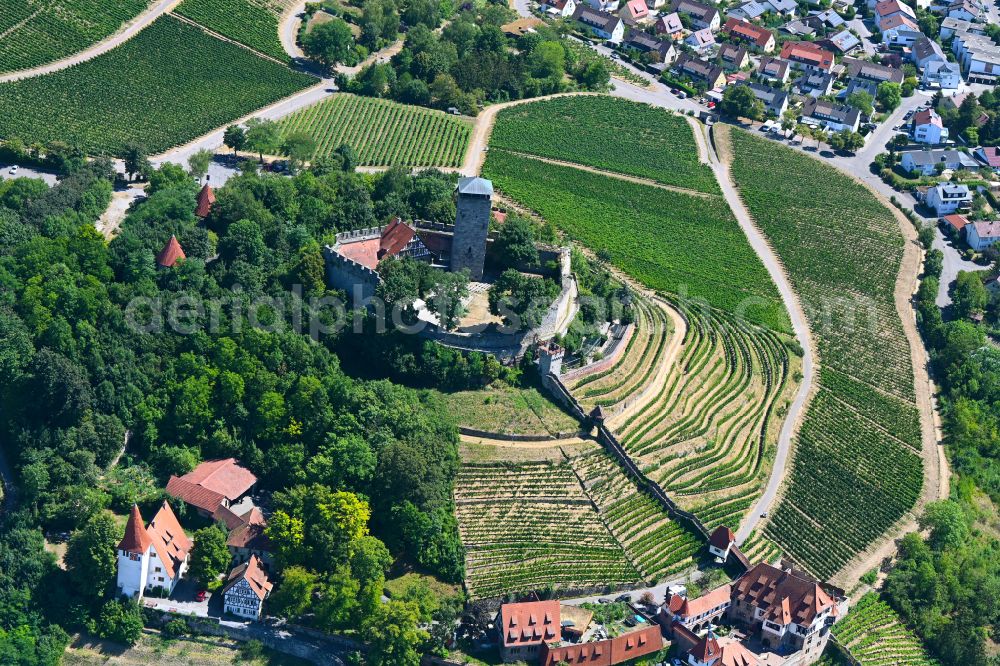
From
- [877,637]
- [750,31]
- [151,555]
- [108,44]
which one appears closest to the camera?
[151,555]

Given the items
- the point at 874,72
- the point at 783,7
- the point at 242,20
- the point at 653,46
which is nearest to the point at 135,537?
the point at 242,20

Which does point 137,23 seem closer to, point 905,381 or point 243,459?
point 243,459

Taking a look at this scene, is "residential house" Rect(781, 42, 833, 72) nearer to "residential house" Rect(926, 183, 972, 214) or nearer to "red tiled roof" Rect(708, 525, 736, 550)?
"residential house" Rect(926, 183, 972, 214)

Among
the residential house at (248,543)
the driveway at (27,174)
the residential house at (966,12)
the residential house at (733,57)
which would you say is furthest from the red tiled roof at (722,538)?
the residential house at (966,12)

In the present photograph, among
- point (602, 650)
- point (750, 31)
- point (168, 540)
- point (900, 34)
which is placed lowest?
point (168, 540)

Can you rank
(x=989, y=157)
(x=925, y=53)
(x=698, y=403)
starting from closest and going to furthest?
(x=698, y=403) < (x=989, y=157) < (x=925, y=53)

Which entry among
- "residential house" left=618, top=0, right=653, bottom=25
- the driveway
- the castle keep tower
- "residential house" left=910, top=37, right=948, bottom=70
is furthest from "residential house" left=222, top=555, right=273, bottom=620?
"residential house" left=910, top=37, right=948, bottom=70

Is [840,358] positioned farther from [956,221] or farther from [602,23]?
[602,23]
